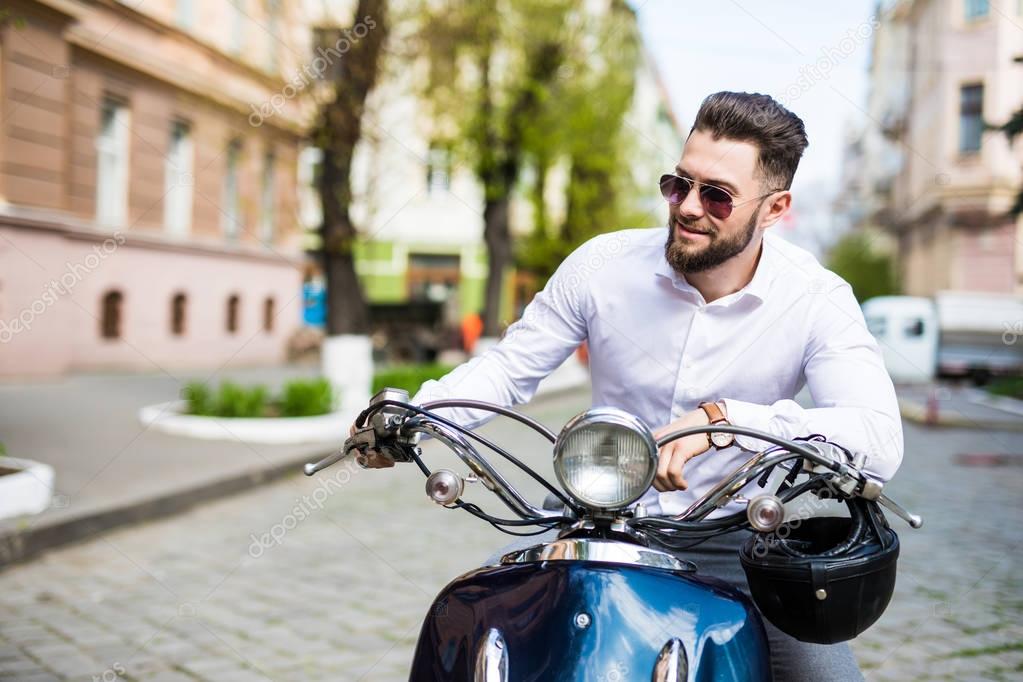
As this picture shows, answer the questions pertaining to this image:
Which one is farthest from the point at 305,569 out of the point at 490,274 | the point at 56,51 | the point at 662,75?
the point at 662,75

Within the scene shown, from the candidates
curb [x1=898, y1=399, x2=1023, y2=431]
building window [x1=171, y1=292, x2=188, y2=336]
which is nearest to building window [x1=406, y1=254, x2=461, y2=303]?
building window [x1=171, y1=292, x2=188, y2=336]

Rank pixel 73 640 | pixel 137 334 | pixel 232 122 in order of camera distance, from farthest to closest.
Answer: pixel 232 122, pixel 137 334, pixel 73 640

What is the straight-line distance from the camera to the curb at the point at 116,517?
613 cm

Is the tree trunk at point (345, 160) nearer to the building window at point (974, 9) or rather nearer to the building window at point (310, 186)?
the building window at point (310, 186)

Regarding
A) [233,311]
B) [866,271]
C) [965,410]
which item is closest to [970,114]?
[866,271]

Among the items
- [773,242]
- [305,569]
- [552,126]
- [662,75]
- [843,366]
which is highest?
[662,75]

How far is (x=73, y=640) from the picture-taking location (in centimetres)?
471

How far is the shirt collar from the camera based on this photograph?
8.23 ft

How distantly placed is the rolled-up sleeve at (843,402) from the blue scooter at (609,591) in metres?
0.10

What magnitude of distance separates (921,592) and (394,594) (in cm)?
269

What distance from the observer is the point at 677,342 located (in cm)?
255

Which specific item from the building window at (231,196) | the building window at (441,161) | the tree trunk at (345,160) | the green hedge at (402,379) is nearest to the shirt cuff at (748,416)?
the tree trunk at (345,160)

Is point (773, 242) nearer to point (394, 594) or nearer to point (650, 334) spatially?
point (650, 334)

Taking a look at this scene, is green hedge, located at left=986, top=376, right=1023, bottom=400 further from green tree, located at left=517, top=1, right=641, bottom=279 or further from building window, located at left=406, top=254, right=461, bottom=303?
building window, located at left=406, top=254, right=461, bottom=303
